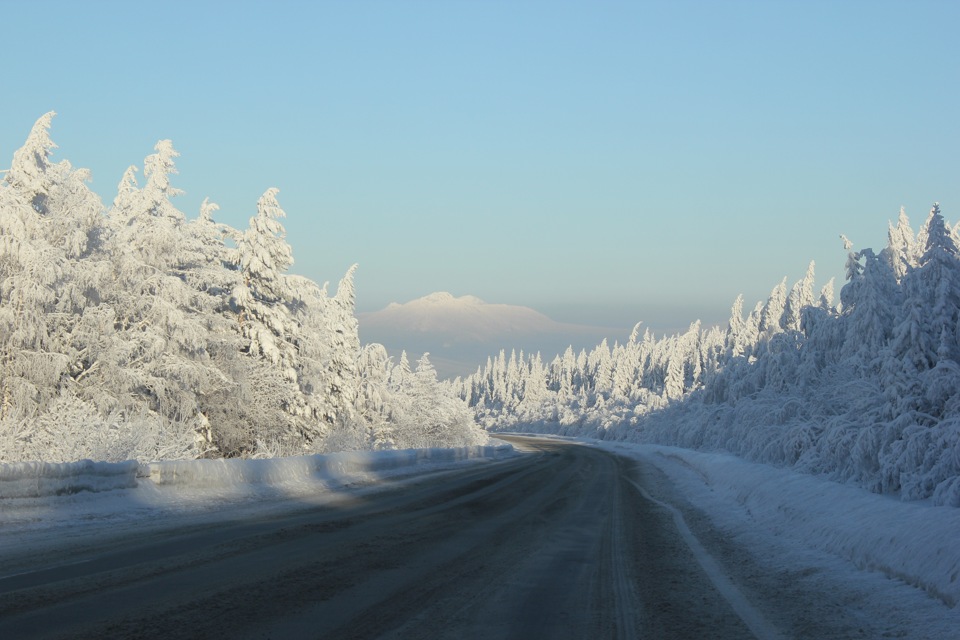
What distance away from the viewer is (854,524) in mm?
9648

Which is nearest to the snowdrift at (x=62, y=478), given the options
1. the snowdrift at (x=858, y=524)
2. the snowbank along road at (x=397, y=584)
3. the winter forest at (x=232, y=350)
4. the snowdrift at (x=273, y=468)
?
the snowdrift at (x=273, y=468)

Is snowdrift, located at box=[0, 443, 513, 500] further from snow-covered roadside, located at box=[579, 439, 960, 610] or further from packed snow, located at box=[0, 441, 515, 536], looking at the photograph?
snow-covered roadside, located at box=[579, 439, 960, 610]

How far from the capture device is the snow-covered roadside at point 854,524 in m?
7.11

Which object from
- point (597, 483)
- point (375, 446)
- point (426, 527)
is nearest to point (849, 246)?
point (597, 483)

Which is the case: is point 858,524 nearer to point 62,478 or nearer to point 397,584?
point 397,584

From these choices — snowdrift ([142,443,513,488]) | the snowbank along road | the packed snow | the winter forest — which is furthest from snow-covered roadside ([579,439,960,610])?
snowdrift ([142,443,513,488])

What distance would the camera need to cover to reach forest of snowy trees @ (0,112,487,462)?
23109 millimetres

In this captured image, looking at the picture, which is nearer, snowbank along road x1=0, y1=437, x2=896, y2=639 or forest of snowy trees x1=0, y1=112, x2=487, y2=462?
snowbank along road x1=0, y1=437, x2=896, y2=639

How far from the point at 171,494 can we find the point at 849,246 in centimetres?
2549

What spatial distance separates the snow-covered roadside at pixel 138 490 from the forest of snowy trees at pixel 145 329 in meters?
3.51

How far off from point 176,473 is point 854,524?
1190cm

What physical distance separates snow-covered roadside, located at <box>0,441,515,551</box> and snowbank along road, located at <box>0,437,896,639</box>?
1.09 meters

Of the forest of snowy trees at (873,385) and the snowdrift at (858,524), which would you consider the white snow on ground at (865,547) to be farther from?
the forest of snowy trees at (873,385)

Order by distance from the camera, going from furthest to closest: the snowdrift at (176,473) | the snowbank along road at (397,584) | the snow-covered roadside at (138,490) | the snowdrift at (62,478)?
1. the snowdrift at (176,473)
2. the snowdrift at (62,478)
3. the snow-covered roadside at (138,490)
4. the snowbank along road at (397,584)
